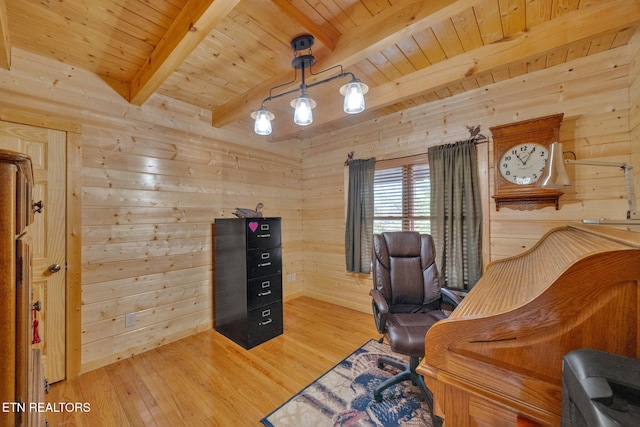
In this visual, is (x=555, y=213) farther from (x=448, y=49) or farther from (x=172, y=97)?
(x=172, y=97)

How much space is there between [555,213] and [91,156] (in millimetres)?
3996

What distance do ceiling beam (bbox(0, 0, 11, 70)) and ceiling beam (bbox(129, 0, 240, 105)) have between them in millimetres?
692

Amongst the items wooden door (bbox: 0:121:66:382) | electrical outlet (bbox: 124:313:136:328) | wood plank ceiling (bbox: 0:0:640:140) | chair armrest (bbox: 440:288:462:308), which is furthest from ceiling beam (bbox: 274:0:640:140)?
electrical outlet (bbox: 124:313:136:328)

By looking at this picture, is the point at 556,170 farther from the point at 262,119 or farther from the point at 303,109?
the point at 262,119

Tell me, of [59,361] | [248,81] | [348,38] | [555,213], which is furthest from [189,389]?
[555,213]

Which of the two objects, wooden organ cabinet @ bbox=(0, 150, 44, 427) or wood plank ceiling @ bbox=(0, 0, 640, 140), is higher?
wood plank ceiling @ bbox=(0, 0, 640, 140)

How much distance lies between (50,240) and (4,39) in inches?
52.5

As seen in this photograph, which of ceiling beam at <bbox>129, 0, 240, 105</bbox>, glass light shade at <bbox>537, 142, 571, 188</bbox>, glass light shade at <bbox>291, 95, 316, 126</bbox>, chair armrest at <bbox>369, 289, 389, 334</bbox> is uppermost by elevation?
ceiling beam at <bbox>129, 0, 240, 105</bbox>

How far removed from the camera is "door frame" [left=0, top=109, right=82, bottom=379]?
199 cm

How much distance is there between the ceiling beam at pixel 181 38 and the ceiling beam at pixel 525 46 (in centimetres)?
154

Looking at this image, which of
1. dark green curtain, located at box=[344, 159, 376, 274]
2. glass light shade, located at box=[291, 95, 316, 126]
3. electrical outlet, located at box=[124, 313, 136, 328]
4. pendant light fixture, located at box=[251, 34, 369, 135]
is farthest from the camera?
dark green curtain, located at box=[344, 159, 376, 274]

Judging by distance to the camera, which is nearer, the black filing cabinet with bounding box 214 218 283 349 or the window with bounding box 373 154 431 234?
the black filing cabinet with bounding box 214 218 283 349

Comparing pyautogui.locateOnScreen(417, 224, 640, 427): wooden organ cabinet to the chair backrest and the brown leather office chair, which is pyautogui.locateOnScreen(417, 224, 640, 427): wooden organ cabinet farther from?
the chair backrest

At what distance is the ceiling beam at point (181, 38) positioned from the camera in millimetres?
1321
